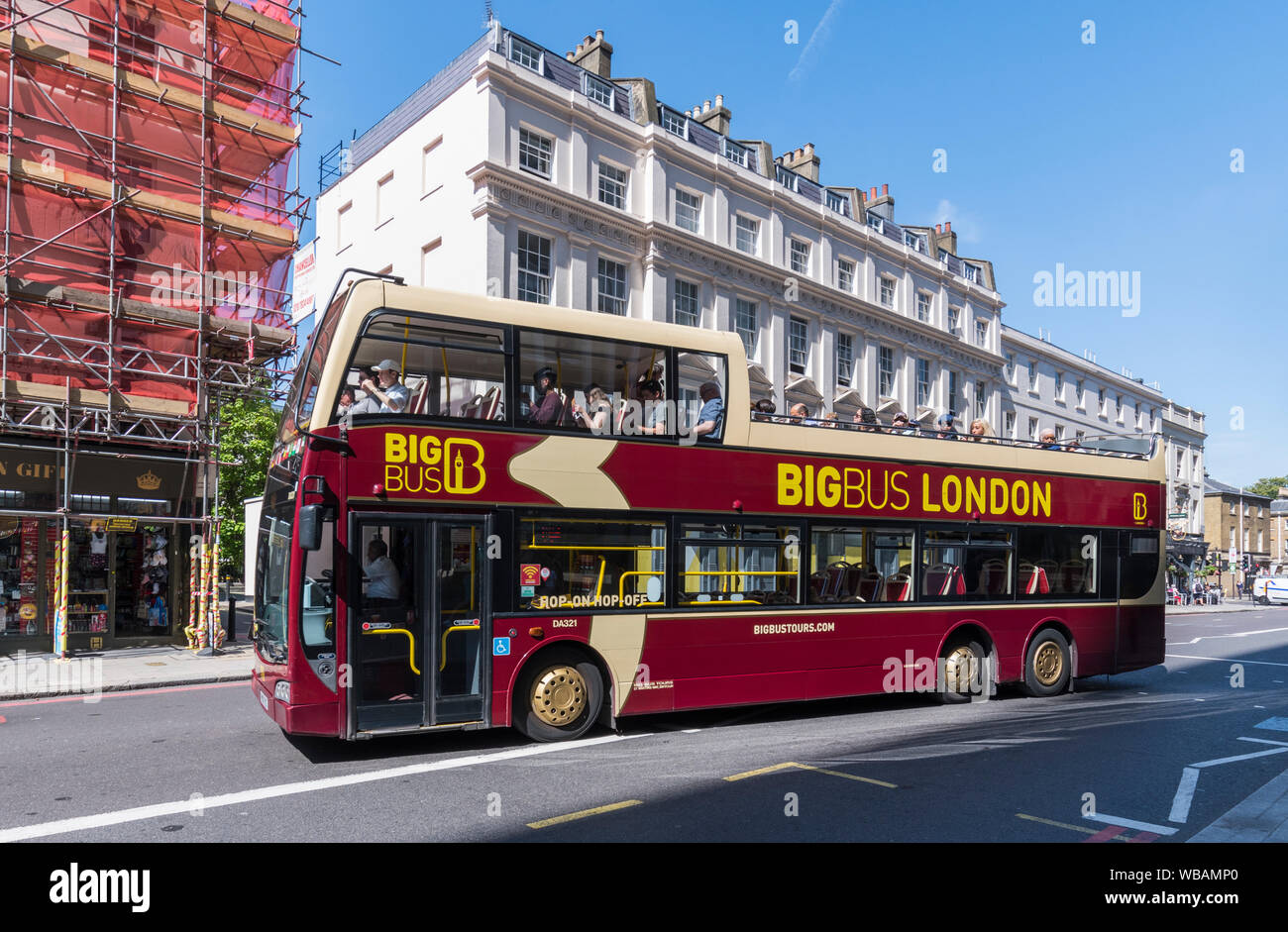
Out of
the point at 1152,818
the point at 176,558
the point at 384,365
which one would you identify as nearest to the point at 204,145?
the point at 176,558

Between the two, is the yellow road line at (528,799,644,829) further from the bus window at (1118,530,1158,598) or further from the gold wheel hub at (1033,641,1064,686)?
the bus window at (1118,530,1158,598)

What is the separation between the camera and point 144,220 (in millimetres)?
16969

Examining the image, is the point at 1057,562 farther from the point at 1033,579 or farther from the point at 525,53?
the point at 525,53

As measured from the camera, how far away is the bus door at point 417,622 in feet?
24.8

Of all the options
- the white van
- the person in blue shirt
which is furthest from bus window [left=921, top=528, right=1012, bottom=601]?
the white van

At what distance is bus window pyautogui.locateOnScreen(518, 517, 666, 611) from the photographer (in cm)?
830

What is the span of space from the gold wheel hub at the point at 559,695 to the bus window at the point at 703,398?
8.40ft

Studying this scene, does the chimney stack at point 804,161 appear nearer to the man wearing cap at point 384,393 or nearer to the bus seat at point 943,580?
the bus seat at point 943,580

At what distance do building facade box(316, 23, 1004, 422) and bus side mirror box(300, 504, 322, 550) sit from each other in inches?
590

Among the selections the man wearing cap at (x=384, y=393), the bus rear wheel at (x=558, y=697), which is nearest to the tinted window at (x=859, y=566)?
the bus rear wheel at (x=558, y=697)

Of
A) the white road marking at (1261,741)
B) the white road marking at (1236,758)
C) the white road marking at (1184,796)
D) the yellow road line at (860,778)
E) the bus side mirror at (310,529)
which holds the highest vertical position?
the bus side mirror at (310,529)

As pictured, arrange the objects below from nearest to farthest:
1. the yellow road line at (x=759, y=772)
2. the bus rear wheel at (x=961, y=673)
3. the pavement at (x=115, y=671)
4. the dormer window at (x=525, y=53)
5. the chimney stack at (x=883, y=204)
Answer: the yellow road line at (x=759, y=772) → the bus rear wheel at (x=961, y=673) → the pavement at (x=115, y=671) → the dormer window at (x=525, y=53) → the chimney stack at (x=883, y=204)
